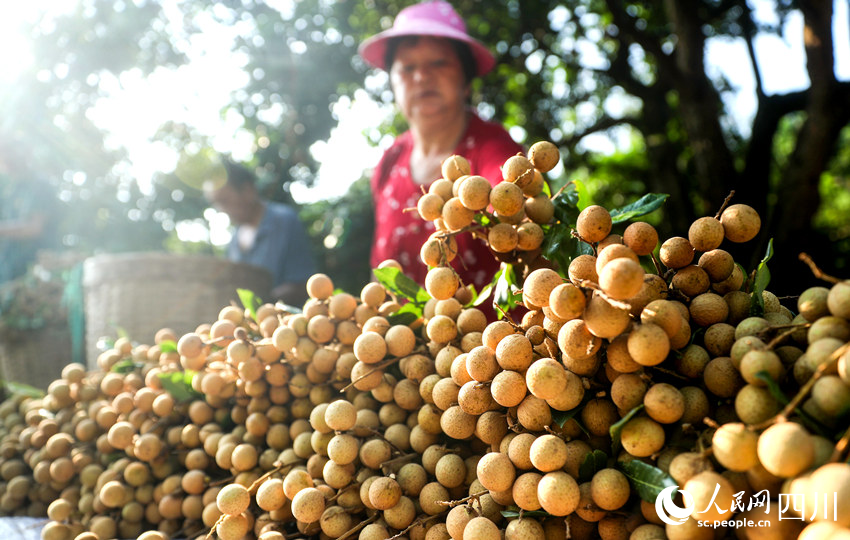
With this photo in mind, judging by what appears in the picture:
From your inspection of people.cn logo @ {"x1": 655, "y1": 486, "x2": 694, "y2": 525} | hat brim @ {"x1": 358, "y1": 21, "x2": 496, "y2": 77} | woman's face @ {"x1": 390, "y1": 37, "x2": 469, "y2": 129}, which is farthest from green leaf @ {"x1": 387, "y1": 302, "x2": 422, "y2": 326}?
hat brim @ {"x1": 358, "y1": 21, "x2": 496, "y2": 77}

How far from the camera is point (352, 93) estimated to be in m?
5.33

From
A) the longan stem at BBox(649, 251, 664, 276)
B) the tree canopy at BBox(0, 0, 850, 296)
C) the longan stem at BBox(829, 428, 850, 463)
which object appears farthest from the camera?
the tree canopy at BBox(0, 0, 850, 296)

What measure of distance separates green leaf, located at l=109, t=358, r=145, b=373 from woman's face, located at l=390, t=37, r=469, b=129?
123cm

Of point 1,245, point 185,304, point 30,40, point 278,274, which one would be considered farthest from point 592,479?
point 30,40

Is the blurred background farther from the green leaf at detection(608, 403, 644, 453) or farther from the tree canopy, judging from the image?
the green leaf at detection(608, 403, 644, 453)

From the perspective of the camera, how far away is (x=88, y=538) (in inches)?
42.6

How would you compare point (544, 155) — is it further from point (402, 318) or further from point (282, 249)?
point (282, 249)

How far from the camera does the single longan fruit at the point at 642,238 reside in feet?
2.61

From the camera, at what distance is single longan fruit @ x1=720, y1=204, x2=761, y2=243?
2.65ft

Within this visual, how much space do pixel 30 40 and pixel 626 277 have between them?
6895 millimetres

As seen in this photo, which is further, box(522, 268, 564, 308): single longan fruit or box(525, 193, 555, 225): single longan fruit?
box(525, 193, 555, 225): single longan fruit

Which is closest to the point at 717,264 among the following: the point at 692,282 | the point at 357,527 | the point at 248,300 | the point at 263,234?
the point at 692,282

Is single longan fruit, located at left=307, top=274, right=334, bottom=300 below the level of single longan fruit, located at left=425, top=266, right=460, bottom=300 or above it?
below

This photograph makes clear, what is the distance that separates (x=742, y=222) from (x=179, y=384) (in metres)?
1.20
